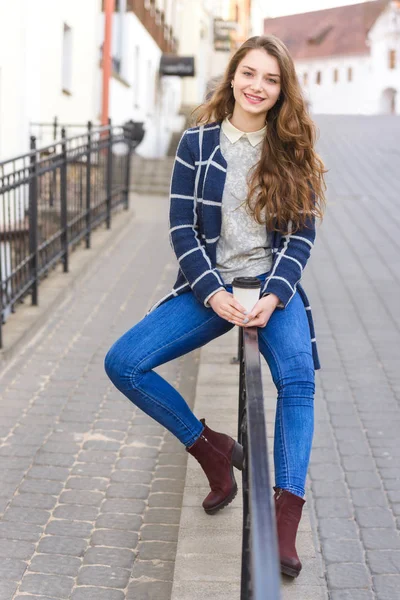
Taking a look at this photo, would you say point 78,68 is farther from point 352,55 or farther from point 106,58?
point 352,55

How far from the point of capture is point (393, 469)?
14.5ft

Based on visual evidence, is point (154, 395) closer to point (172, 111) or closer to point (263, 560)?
point (263, 560)

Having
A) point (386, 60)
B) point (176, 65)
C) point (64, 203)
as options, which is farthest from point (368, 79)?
point (64, 203)

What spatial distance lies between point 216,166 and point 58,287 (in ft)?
16.7

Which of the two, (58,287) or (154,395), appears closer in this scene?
(154,395)

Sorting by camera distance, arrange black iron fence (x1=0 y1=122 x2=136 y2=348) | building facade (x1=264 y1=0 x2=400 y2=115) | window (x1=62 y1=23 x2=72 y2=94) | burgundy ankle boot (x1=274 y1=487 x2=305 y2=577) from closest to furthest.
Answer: burgundy ankle boot (x1=274 y1=487 x2=305 y2=577), black iron fence (x1=0 y1=122 x2=136 y2=348), window (x1=62 y1=23 x2=72 y2=94), building facade (x1=264 y1=0 x2=400 y2=115)

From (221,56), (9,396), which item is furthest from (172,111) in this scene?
(9,396)

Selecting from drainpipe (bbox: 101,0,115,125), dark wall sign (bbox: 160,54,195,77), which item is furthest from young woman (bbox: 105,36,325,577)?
dark wall sign (bbox: 160,54,195,77)

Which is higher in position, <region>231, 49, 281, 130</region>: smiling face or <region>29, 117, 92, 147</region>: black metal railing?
<region>29, 117, 92, 147</region>: black metal railing

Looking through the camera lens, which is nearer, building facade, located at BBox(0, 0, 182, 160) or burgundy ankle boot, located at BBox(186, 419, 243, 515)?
burgundy ankle boot, located at BBox(186, 419, 243, 515)

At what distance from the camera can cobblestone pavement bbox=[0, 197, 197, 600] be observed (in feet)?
11.7

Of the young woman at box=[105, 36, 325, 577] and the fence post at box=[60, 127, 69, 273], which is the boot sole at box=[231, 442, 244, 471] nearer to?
the young woman at box=[105, 36, 325, 577]

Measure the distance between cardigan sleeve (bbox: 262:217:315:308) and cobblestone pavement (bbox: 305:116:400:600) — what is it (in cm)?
101

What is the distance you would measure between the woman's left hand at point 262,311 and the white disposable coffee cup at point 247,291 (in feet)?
0.06
